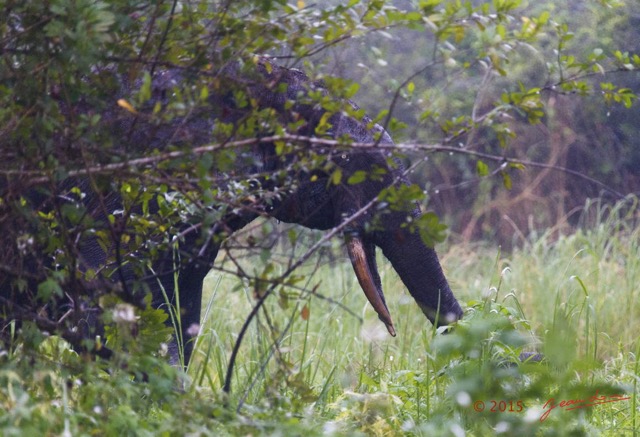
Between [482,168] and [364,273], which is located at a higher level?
[482,168]

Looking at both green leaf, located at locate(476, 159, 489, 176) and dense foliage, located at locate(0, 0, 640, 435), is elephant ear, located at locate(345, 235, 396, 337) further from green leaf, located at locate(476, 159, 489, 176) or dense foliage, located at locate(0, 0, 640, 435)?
green leaf, located at locate(476, 159, 489, 176)

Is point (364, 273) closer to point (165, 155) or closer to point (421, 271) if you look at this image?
point (421, 271)

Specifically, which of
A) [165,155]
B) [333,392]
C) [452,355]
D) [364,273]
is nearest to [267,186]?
[364,273]

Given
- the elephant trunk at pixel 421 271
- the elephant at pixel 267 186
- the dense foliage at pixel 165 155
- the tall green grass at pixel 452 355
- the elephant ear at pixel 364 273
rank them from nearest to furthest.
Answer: the tall green grass at pixel 452 355
the dense foliage at pixel 165 155
the elephant at pixel 267 186
the elephant ear at pixel 364 273
the elephant trunk at pixel 421 271

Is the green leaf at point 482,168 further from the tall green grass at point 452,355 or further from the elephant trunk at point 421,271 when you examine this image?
the elephant trunk at point 421,271

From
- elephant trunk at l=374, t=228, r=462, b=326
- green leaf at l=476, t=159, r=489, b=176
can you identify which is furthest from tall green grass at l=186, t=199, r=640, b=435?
green leaf at l=476, t=159, r=489, b=176

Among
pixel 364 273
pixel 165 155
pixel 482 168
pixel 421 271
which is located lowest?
pixel 421 271

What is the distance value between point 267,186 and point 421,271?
864 millimetres

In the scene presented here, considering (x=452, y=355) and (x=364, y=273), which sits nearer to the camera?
(x=452, y=355)

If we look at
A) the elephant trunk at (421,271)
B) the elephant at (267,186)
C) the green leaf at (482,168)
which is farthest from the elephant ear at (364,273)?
the green leaf at (482,168)

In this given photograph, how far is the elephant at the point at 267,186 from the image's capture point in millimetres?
2906

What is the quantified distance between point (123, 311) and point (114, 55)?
0.77 m

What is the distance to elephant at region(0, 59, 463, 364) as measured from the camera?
2906 mm

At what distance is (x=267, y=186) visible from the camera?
4406 millimetres
